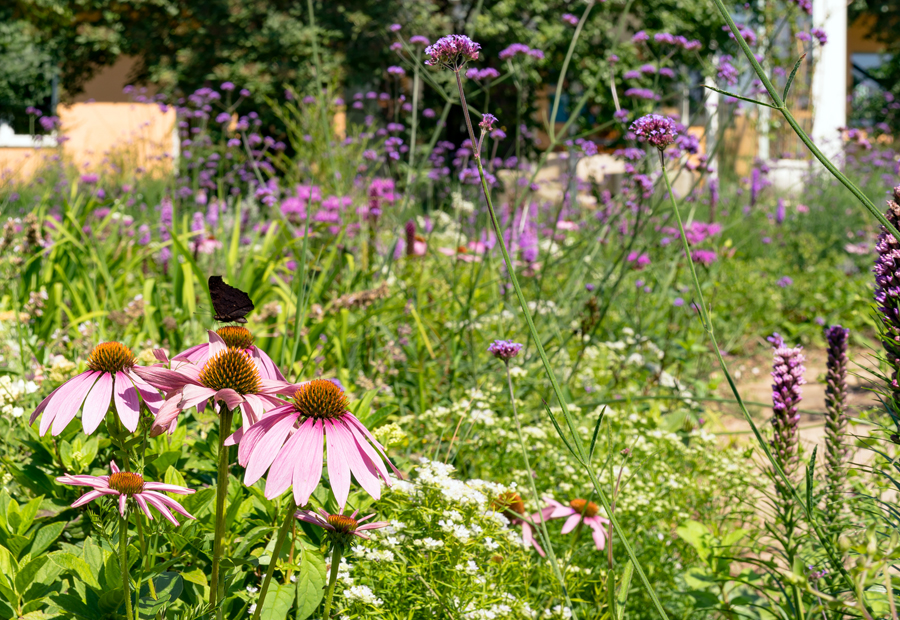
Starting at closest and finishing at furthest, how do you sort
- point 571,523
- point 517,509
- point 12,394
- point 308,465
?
1. point 308,465
2. point 12,394
3. point 571,523
4. point 517,509

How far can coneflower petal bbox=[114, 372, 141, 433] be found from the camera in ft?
3.05

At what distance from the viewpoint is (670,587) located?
1.89m

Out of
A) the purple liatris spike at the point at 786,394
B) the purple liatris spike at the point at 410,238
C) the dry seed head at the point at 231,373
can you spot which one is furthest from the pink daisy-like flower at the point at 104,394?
the purple liatris spike at the point at 410,238

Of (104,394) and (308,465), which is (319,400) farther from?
(104,394)

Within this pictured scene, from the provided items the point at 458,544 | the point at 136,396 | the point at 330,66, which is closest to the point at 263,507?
the point at 458,544

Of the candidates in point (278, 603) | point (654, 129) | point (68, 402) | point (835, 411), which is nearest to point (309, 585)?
point (278, 603)

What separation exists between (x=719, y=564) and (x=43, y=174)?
6668mm

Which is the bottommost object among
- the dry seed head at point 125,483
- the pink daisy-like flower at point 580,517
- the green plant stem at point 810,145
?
the pink daisy-like flower at point 580,517

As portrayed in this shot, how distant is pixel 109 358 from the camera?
0.98 m

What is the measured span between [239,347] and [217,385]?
110 mm

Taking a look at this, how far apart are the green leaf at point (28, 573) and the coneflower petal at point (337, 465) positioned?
60 centimetres

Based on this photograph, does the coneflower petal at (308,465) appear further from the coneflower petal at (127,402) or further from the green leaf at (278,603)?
the green leaf at (278,603)

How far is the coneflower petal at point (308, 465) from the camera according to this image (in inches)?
31.8

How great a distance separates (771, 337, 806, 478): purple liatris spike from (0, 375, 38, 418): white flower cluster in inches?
63.9
